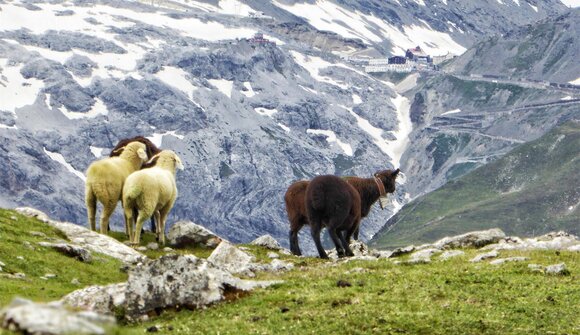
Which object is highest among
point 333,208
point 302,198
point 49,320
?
point 49,320

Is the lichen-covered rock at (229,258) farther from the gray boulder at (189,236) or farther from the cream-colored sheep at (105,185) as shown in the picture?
the cream-colored sheep at (105,185)

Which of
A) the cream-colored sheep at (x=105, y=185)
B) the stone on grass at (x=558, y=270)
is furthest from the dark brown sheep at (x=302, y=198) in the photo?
the stone on grass at (x=558, y=270)

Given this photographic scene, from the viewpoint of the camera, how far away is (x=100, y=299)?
2383 centimetres

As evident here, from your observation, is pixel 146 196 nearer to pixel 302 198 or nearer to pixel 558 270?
pixel 302 198

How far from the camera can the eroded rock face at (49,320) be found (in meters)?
11.4

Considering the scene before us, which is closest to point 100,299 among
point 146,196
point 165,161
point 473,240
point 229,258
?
point 229,258

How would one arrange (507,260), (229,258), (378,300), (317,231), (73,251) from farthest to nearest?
(317,231) → (229,258) → (73,251) → (507,260) → (378,300)

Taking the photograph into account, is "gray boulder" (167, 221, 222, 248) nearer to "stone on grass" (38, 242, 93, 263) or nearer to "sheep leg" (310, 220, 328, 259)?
"sheep leg" (310, 220, 328, 259)

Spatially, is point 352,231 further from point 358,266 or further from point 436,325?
point 436,325

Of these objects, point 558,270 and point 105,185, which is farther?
point 105,185

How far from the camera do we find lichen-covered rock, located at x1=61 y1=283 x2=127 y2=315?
23.6 m

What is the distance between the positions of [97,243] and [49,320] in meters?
28.4

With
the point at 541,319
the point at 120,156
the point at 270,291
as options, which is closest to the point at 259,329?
the point at 270,291

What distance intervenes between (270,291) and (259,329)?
17.1 feet
